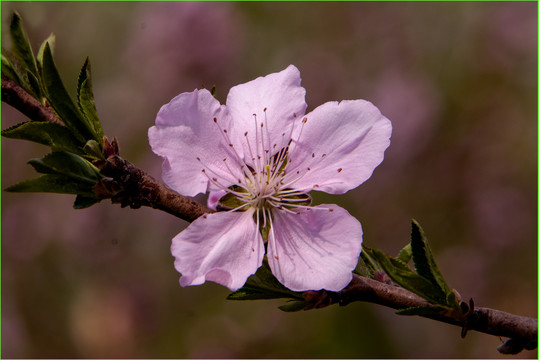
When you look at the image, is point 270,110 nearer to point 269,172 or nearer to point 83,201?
point 269,172

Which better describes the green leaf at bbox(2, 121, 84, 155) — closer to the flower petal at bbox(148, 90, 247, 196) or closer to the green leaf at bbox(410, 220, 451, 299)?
the flower petal at bbox(148, 90, 247, 196)

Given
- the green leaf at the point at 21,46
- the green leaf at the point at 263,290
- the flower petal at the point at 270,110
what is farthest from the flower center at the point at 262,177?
the green leaf at the point at 21,46

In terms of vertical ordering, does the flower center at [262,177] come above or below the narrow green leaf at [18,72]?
below

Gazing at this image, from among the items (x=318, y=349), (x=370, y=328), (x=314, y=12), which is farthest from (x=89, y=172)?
(x=314, y=12)

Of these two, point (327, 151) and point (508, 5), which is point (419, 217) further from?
point (327, 151)

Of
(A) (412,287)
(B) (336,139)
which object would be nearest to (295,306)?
(A) (412,287)

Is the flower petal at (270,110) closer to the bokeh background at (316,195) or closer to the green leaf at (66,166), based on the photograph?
the green leaf at (66,166)
